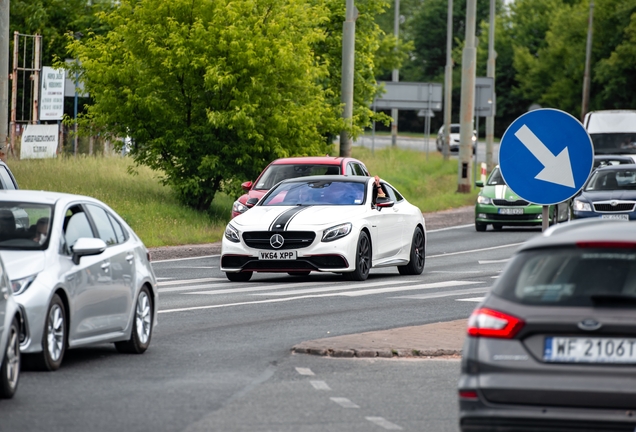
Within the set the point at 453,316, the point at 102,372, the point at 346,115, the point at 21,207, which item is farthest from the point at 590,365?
the point at 346,115

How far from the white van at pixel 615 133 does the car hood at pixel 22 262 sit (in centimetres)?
3569

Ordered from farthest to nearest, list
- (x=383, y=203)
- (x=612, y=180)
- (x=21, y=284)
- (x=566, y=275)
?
(x=612, y=180) < (x=383, y=203) < (x=21, y=284) < (x=566, y=275)

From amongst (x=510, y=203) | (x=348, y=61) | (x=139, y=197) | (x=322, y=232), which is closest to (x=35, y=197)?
(x=322, y=232)

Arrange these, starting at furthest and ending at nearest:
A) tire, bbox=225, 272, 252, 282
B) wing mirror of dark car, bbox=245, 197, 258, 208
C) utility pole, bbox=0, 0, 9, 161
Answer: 1. utility pole, bbox=0, 0, 9, 161
2. wing mirror of dark car, bbox=245, 197, 258, 208
3. tire, bbox=225, 272, 252, 282

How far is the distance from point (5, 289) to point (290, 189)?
1153cm

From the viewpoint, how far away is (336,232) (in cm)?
1902

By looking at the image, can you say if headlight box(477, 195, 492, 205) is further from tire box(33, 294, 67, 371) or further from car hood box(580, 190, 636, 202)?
tire box(33, 294, 67, 371)

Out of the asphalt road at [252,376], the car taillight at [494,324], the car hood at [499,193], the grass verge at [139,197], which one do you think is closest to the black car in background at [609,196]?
the car hood at [499,193]

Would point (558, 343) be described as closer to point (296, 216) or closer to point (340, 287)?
point (340, 287)

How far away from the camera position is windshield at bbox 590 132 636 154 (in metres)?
44.7

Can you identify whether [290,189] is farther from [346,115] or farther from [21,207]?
[346,115]

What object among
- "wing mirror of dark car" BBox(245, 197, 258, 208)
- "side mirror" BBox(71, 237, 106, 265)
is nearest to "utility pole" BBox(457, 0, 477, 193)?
"wing mirror of dark car" BBox(245, 197, 258, 208)

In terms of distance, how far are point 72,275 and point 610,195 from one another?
59.9ft

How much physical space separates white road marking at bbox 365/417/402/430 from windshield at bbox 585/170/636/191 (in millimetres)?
19990
